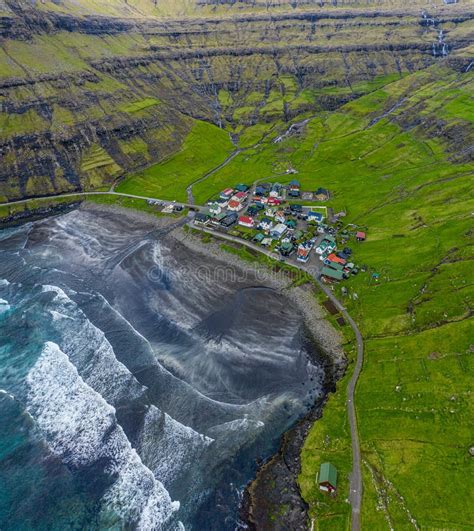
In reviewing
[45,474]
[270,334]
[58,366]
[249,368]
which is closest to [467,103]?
[270,334]

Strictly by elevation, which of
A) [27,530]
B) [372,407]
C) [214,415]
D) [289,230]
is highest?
[289,230]

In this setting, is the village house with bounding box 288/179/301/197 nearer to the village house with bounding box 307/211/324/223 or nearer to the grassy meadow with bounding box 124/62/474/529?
the grassy meadow with bounding box 124/62/474/529

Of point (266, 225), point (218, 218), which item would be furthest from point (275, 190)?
point (218, 218)

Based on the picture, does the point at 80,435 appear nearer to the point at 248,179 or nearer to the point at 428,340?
the point at 428,340

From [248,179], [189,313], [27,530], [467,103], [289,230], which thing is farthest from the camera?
[467,103]

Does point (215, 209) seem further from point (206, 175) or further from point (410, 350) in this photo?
point (410, 350)
